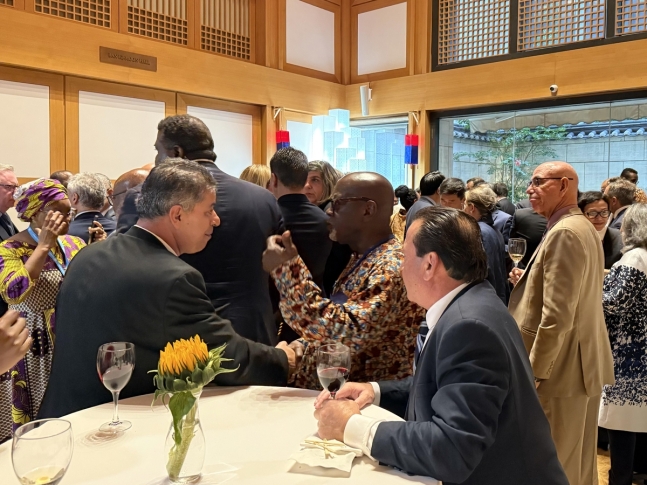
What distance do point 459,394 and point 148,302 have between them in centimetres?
94

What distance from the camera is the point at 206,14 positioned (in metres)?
8.26

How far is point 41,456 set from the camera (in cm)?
115

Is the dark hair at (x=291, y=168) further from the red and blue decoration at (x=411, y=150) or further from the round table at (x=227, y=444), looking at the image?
the red and blue decoration at (x=411, y=150)

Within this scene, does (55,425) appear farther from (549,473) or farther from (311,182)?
Answer: (311,182)

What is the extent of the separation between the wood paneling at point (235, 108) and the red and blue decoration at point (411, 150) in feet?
7.07

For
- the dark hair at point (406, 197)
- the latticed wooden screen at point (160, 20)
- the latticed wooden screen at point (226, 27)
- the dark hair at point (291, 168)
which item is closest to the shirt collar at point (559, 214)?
the dark hair at point (291, 168)

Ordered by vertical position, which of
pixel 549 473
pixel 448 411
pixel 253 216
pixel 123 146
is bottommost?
pixel 549 473

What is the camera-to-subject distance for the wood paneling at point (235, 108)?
7820mm

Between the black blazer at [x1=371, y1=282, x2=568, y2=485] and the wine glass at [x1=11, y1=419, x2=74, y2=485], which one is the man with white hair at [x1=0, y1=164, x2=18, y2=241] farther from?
the black blazer at [x1=371, y1=282, x2=568, y2=485]

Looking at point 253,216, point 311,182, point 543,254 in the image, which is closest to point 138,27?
point 311,182

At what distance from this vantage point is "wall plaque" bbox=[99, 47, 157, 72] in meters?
6.86

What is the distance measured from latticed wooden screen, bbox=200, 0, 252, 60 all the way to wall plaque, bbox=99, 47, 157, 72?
44.3 inches

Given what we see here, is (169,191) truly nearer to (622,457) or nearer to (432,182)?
(622,457)

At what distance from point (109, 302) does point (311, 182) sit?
2.06 metres
